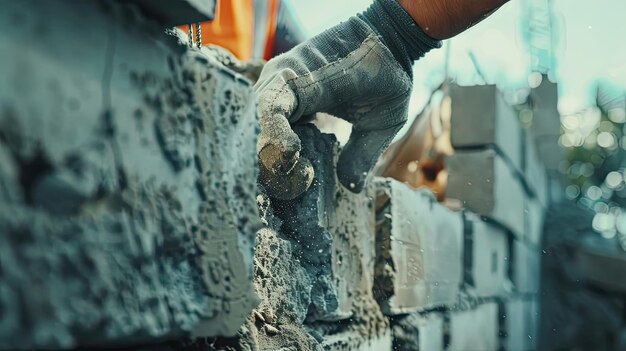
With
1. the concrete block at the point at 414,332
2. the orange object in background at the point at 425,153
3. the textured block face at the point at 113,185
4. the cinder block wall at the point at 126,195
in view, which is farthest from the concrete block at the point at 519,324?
the textured block face at the point at 113,185

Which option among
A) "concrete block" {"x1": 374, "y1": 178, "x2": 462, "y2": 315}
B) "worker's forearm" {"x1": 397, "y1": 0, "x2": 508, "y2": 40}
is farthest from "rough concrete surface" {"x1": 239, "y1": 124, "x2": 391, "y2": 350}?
"worker's forearm" {"x1": 397, "y1": 0, "x2": 508, "y2": 40}

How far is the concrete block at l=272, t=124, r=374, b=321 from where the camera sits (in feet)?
5.85

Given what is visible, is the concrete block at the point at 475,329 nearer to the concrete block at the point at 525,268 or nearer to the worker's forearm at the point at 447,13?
the concrete block at the point at 525,268

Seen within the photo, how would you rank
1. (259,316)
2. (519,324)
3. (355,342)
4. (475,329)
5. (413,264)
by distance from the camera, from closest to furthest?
(259,316)
(355,342)
(413,264)
(475,329)
(519,324)

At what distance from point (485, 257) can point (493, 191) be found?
476 mm

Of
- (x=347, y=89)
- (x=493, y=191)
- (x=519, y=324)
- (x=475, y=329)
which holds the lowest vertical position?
(x=519, y=324)

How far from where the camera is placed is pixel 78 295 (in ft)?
2.27

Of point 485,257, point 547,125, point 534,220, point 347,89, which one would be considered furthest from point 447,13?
point 547,125

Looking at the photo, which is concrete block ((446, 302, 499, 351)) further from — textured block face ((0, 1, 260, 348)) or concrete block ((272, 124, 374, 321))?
textured block face ((0, 1, 260, 348))

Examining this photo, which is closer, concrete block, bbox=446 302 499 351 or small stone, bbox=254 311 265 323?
small stone, bbox=254 311 265 323

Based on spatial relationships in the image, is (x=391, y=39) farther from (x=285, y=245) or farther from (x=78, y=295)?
(x=78, y=295)

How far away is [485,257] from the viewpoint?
482cm

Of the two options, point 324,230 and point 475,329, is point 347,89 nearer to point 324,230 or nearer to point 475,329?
point 324,230

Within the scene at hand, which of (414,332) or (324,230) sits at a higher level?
(324,230)
